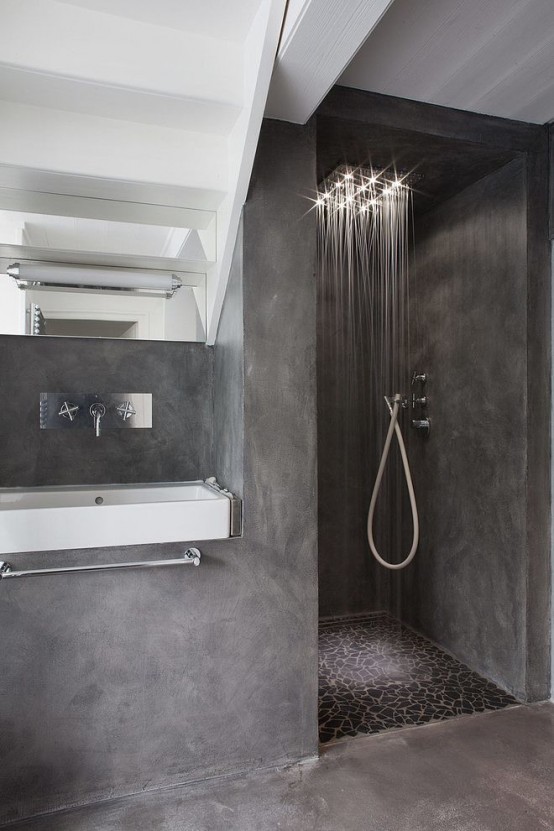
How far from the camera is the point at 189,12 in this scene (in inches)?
65.6

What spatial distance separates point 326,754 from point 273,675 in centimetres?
39

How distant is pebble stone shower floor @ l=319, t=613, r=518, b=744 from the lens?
2.28m

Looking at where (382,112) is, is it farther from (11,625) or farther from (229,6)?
(11,625)

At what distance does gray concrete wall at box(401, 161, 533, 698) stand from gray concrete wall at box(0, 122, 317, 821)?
101cm

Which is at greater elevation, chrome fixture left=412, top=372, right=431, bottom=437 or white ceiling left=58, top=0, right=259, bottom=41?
white ceiling left=58, top=0, right=259, bottom=41

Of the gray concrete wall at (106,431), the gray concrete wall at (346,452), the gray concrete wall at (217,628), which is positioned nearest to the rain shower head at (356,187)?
the gray concrete wall at (346,452)

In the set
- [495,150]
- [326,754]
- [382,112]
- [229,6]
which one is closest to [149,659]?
[326,754]

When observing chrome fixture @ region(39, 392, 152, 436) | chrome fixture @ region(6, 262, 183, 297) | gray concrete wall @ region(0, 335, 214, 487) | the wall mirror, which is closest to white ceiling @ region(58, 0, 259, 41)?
the wall mirror

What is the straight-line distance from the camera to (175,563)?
5.87 feet

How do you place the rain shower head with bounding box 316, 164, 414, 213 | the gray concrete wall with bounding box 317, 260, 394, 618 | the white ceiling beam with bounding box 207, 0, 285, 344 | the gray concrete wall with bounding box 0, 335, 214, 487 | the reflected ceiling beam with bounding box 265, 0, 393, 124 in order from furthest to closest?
the gray concrete wall with bounding box 317, 260, 394, 618 → the rain shower head with bounding box 316, 164, 414, 213 → the gray concrete wall with bounding box 0, 335, 214, 487 → the white ceiling beam with bounding box 207, 0, 285, 344 → the reflected ceiling beam with bounding box 265, 0, 393, 124

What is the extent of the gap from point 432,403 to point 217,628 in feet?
5.67

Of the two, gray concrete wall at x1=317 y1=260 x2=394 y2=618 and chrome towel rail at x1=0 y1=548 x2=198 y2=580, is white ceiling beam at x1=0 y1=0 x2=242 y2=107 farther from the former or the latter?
chrome towel rail at x1=0 y1=548 x2=198 y2=580

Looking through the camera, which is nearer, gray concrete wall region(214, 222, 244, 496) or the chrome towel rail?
the chrome towel rail

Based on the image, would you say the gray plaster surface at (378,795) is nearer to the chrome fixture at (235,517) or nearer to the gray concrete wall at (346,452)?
the chrome fixture at (235,517)
